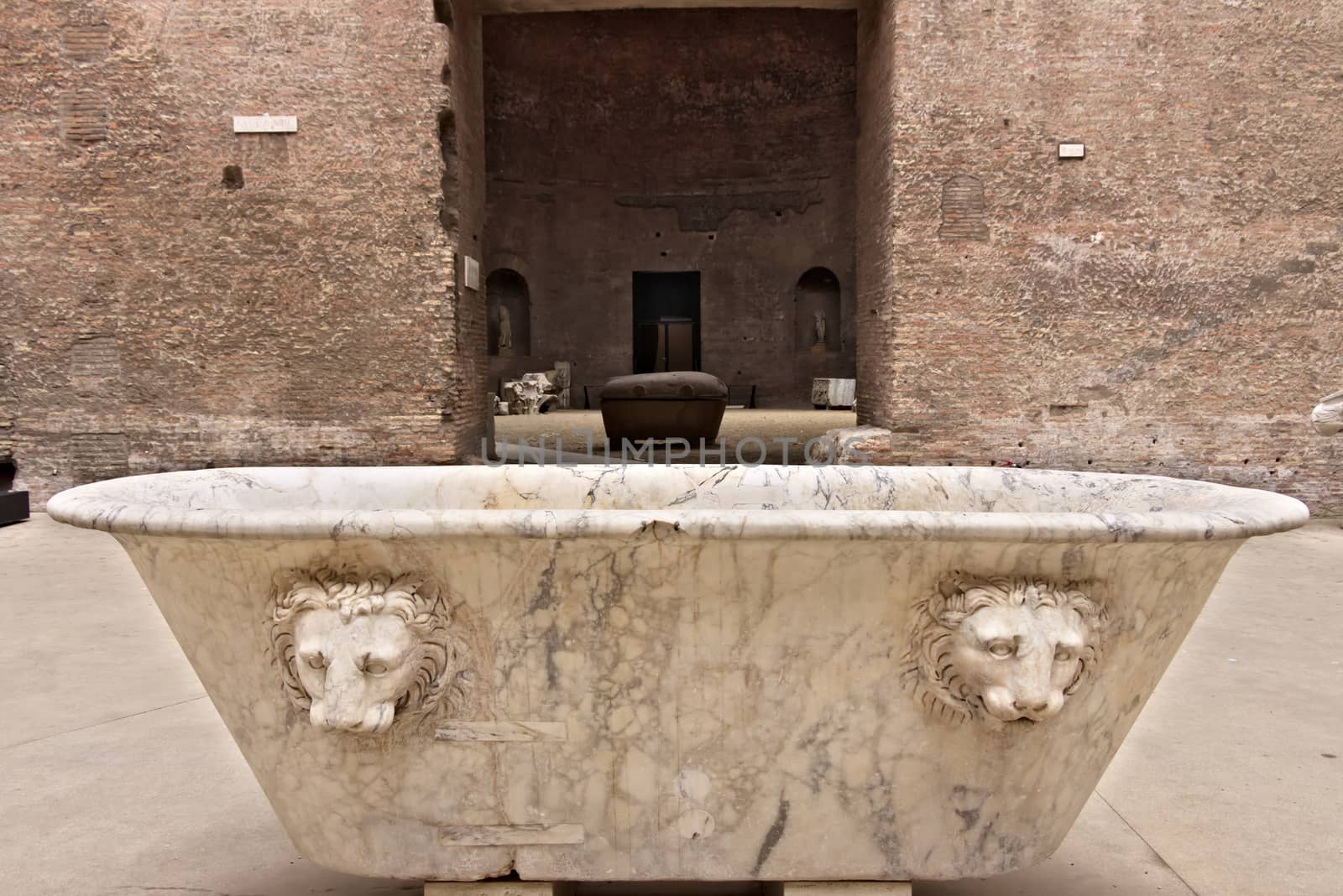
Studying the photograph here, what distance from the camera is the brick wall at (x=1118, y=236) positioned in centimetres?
629

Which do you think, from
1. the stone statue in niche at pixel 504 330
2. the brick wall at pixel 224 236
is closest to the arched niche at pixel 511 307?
the stone statue in niche at pixel 504 330

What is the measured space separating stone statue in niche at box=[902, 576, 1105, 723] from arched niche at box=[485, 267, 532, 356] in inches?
599

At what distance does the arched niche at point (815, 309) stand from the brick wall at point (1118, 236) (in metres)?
10.2

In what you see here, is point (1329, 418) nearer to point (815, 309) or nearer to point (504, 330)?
point (815, 309)

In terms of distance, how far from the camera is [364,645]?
5.26ft

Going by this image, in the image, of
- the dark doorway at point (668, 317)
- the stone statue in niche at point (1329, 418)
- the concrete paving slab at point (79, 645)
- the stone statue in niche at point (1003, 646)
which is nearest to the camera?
the stone statue in niche at point (1003, 646)

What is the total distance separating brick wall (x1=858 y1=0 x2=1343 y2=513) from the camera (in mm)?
6285

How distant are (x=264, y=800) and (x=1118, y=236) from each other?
242 inches

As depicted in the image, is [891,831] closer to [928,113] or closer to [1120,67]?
[928,113]

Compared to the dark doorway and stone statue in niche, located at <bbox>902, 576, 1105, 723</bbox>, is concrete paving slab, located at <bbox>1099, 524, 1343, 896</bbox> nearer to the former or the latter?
stone statue in niche, located at <bbox>902, 576, 1105, 723</bbox>

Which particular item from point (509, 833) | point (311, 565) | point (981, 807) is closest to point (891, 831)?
point (981, 807)

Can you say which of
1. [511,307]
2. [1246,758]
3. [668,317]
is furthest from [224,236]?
[668,317]

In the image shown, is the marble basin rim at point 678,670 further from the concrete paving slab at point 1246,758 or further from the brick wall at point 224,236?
the brick wall at point 224,236

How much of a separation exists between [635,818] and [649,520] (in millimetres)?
598
